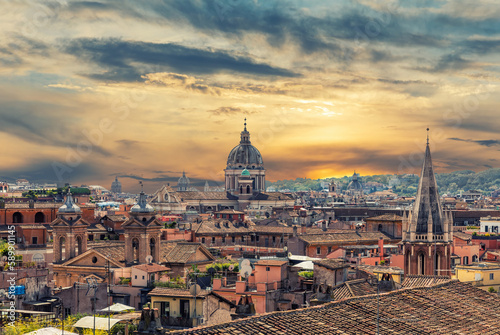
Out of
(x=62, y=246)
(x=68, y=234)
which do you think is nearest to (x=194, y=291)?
(x=68, y=234)

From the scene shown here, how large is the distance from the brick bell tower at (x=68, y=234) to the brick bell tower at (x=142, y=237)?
8.96 ft

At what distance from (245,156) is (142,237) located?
361ft

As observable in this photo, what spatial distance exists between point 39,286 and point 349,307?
1548 cm

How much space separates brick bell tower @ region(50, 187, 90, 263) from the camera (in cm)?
4381

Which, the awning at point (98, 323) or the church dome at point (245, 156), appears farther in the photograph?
the church dome at point (245, 156)

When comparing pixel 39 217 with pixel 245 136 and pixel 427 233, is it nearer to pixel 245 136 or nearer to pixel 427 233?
pixel 427 233

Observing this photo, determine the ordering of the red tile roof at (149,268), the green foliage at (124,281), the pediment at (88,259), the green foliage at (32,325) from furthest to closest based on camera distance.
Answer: the pediment at (88,259) < the green foliage at (124,281) < the red tile roof at (149,268) < the green foliage at (32,325)

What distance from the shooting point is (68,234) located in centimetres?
4388

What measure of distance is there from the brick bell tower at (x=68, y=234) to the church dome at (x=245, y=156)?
10750 cm

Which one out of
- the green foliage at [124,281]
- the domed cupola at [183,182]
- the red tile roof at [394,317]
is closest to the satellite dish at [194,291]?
the red tile roof at [394,317]

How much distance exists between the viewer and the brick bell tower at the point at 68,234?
4381cm

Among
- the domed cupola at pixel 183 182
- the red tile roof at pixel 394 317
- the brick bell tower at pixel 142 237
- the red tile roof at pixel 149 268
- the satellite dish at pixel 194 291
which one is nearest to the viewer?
the red tile roof at pixel 394 317

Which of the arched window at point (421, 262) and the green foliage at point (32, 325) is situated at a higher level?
the green foliage at point (32, 325)

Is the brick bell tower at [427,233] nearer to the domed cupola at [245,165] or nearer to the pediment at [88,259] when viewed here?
the pediment at [88,259]
